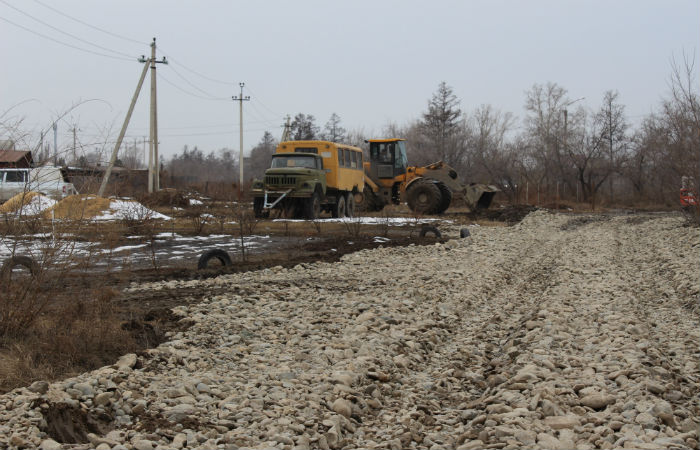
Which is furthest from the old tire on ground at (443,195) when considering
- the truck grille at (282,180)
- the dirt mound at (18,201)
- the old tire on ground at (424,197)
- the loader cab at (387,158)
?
the dirt mound at (18,201)

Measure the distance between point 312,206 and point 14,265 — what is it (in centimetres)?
1777

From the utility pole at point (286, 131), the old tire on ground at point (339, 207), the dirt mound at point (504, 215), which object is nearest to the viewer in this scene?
the old tire on ground at point (339, 207)

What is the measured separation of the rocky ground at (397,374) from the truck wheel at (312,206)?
534 inches

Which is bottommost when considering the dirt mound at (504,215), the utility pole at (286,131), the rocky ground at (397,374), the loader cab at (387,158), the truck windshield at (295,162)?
the rocky ground at (397,374)

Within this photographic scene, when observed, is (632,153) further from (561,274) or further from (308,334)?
(308,334)

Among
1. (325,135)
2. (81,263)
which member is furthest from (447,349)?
(325,135)

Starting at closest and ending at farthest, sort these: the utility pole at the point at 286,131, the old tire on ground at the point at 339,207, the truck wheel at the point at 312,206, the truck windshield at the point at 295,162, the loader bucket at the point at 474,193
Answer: the truck wheel at the point at 312,206, the truck windshield at the point at 295,162, the old tire on ground at the point at 339,207, the loader bucket at the point at 474,193, the utility pole at the point at 286,131

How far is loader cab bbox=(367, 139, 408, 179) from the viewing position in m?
32.2

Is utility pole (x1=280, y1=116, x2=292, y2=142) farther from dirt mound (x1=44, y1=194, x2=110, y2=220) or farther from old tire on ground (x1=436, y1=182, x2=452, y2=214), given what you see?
dirt mound (x1=44, y1=194, x2=110, y2=220)

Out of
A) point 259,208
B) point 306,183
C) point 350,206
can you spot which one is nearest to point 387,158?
point 350,206

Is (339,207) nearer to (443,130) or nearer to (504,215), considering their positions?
(504,215)

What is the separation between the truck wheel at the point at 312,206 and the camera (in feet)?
78.5

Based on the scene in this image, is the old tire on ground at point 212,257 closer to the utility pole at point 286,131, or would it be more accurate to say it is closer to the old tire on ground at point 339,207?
the old tire on ground at point 339,207

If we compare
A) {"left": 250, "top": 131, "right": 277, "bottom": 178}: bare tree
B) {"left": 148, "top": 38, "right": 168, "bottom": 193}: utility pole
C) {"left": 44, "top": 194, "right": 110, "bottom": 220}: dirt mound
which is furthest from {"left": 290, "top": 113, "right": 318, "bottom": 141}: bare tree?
{"left": 44, "top": 194, "right": 110, "bottom": 220}: dirt mound
